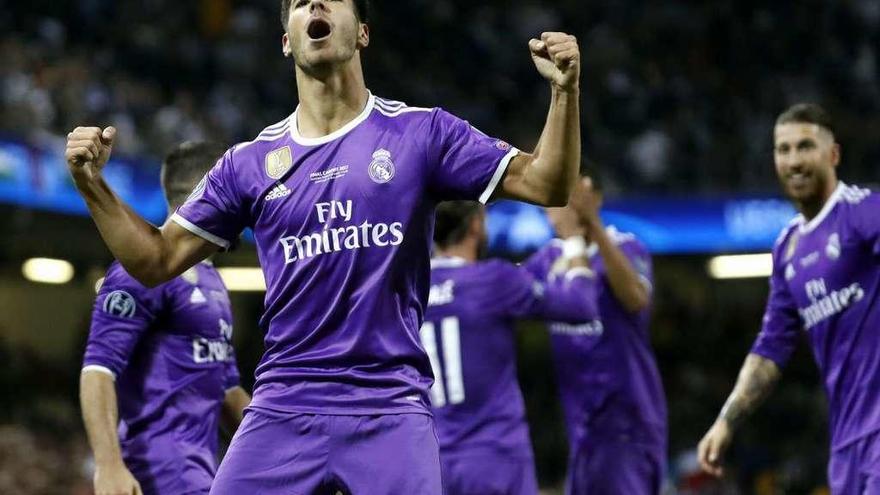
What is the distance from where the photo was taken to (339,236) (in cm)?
410

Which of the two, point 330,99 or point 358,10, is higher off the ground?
point 358,10

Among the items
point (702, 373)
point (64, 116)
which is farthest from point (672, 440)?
point (64, 116)

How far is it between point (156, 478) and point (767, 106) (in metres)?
15.0

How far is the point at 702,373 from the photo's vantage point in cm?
1848

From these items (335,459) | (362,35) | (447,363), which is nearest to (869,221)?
(447,363)

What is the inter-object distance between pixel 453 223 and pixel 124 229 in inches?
109

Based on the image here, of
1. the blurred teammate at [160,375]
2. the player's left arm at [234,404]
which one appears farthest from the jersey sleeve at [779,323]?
the blurred teammate at [160,375]

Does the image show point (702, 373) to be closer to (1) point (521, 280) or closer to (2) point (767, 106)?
(2) point (767, 106)

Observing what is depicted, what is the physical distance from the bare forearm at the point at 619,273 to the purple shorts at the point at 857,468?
5.14 ft

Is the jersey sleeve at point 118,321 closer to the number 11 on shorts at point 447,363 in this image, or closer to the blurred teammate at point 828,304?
the number 11 on shorts at point 447,363

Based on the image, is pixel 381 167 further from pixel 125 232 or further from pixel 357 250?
pixel 125 232

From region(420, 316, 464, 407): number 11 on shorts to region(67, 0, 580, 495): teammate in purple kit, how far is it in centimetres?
231

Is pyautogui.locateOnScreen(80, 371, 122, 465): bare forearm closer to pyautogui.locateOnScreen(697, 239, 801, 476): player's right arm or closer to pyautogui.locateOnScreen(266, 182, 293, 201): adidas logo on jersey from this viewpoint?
pyautogui.locateOnScreen(266, 182, 293, 201): adidas logo on jersey

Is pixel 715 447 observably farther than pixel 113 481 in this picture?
Yes
